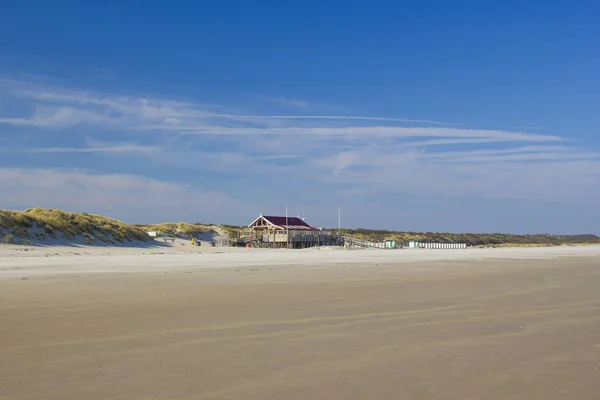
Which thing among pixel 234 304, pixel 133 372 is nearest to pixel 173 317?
pixel 234 304

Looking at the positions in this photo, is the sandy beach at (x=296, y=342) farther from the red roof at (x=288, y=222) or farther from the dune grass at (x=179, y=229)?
the red roof at (x=288, y=222)

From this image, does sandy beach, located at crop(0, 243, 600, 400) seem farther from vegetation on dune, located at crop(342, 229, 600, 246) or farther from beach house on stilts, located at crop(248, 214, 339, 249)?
vegetation on dune, located at crop(342, 229, 600, 246)

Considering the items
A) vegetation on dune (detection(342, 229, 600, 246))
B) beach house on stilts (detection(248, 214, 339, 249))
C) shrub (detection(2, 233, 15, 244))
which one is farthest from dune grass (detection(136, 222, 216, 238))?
vegetation on dune (detection(342, 229, 600, 246))

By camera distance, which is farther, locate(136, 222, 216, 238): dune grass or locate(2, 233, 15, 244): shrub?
locate(136, 222, 216, 238): dune grass

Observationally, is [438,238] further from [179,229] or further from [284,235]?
[179,229]

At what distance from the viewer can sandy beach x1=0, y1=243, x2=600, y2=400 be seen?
5426 millimetres

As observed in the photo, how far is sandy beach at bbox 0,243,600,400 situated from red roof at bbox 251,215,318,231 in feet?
163

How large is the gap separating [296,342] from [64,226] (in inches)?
1379

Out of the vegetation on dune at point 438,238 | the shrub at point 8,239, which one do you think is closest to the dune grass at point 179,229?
the shrub at point 8,239

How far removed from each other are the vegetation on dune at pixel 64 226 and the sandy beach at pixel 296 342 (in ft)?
76.3

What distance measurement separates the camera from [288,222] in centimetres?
6706

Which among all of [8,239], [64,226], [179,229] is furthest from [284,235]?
[8,239]

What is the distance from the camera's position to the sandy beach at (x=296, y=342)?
5426 millimetres

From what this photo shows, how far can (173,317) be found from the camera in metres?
9.56
